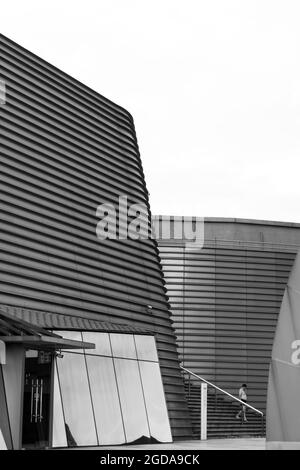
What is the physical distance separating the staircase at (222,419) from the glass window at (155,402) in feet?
11.5

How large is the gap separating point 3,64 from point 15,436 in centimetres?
1031

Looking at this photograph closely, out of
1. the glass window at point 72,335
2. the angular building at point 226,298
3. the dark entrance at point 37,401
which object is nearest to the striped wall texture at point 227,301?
the angular building at point 226,298

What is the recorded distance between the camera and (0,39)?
2056cm

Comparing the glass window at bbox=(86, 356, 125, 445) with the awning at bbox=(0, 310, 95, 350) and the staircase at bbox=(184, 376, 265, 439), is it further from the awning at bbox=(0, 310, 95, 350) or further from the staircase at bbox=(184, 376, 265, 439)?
the staircase at bbox=(184, 376, 265, 439)

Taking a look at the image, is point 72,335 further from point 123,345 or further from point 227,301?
point 227,301

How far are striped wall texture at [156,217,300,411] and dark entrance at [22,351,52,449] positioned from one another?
53.6ft

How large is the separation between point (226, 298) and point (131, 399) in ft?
49.8

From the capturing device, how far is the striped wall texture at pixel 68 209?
18.7m

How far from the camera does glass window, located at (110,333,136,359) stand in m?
19.5

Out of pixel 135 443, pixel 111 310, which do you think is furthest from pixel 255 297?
pixel 135 443

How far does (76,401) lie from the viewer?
17.6m
